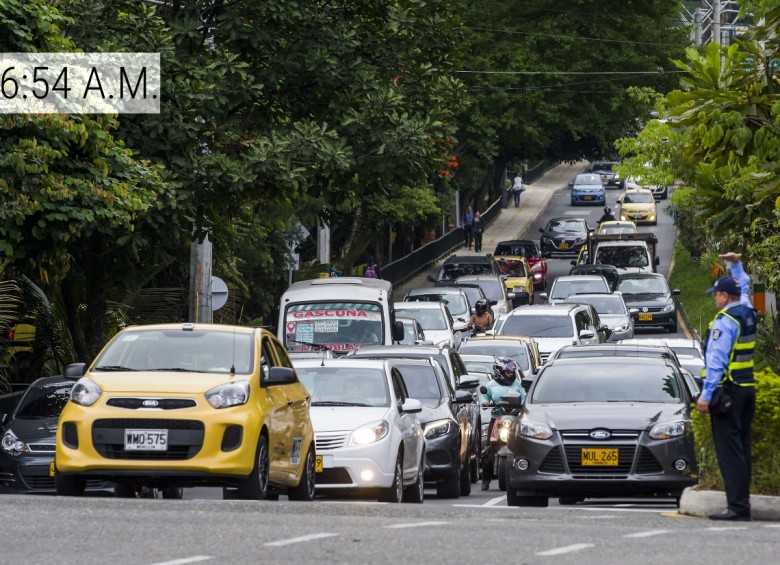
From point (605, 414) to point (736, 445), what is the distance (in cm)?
340

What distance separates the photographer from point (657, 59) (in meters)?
54.7

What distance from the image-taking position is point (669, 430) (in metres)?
14.9

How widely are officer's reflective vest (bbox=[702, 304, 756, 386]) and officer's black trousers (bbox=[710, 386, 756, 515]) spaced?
76 millimetres

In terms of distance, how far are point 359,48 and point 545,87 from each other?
3074cm

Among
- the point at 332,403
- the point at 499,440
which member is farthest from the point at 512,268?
the point at 332,403

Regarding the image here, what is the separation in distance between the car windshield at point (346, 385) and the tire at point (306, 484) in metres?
1.56

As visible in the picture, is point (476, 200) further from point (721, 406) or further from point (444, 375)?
point (721, 406)

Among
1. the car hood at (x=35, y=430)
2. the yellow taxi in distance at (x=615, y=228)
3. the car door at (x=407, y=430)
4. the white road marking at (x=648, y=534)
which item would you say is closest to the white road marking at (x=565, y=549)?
the white road marking at (x=648, y=534)

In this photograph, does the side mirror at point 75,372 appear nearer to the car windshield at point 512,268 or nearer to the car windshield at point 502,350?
the car windshield at point 502,350

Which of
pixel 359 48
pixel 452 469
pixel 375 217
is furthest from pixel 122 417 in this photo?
pixel 375 217

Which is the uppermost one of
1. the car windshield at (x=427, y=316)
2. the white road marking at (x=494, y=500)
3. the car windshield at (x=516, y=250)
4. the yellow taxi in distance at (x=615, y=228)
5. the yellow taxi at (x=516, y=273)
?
the yellow taxi in distance at (x=615, y=228)

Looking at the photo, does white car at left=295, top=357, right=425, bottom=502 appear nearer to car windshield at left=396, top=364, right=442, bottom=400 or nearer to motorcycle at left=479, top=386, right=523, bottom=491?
car windshield at left=396, top=364, right=442, bottom=400

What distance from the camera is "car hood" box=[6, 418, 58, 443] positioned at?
18.0 m

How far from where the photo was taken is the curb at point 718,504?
12.0 metres
